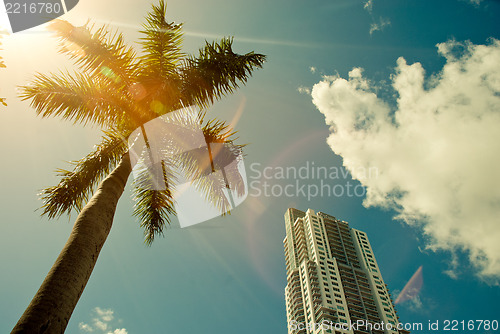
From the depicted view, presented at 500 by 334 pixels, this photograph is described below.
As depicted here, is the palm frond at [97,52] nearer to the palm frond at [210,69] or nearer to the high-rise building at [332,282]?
the palm frond at [210,69]

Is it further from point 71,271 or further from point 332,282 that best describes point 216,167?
point 332,282

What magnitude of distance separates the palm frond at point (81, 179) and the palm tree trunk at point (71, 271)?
2.14 meters

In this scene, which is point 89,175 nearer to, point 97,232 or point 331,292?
point 97,232

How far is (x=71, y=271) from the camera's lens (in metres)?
3.39

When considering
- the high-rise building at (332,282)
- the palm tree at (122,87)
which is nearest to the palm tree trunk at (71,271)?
the palm tree at (122,87)

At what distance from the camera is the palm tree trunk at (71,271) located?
2.75 m

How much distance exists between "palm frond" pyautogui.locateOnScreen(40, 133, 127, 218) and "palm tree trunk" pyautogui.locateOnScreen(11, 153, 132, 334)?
84.1 inches

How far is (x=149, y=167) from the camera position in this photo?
7.08m

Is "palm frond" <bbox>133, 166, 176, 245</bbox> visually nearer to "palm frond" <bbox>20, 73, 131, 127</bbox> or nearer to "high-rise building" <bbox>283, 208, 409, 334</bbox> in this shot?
"palm frond" <bbox>20, 73, 131, 127</bbox>

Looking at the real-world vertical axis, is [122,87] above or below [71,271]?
above

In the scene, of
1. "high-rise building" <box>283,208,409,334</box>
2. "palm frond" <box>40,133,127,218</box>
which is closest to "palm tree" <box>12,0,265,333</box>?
"palm frond" <box>40,133,127,218</box>

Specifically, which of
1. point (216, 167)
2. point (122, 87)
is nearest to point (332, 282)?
point (216, 167)

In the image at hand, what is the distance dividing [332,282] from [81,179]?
8304 centimetres

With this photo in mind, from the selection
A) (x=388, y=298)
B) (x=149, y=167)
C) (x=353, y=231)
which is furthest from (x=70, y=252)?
(x=353, y=231)
